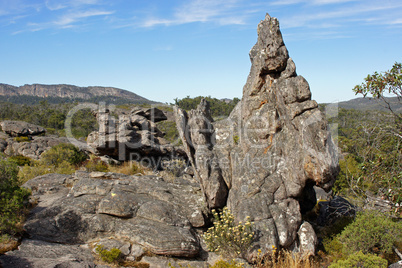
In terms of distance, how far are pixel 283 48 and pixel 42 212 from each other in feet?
35.1

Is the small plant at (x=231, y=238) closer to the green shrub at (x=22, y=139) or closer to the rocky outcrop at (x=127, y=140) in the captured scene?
the rocky outcrop at (x=127, y=140)

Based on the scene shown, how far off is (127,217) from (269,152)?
568 cm

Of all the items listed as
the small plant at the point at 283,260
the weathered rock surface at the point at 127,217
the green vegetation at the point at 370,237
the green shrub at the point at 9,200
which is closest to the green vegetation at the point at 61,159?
the weathered rock surface at the point at 127,217

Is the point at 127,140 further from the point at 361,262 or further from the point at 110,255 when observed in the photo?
the point at 361,262

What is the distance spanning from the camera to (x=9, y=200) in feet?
32.0

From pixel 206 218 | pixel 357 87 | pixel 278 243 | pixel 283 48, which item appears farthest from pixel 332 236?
→ pixel 283 48

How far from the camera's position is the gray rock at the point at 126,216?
32.4 ft

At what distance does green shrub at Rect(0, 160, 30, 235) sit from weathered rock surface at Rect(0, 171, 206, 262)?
0.57 metres

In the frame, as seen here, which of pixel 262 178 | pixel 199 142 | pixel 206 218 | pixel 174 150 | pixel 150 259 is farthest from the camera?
pixel 174 150

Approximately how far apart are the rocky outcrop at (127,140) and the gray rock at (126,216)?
6.08 metres

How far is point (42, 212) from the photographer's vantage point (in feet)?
36.6

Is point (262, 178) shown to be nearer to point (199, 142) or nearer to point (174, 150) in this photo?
point (199, 142)

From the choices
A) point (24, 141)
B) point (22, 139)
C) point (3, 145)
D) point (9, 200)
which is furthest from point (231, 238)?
point (22, 139)

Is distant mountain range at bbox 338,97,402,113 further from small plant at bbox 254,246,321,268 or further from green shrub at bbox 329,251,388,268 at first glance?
small plant at bbox 254,246,321,268
